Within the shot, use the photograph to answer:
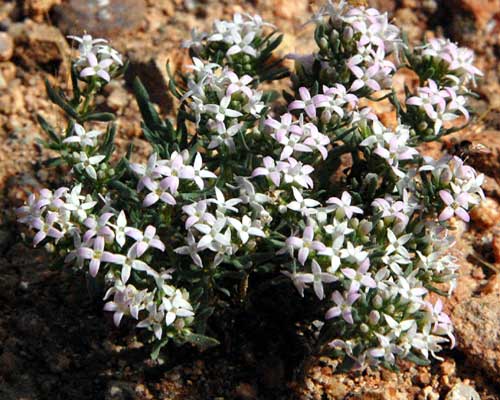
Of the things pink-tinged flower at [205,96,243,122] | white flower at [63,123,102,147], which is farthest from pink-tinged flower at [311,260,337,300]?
white flower at [63,123,102,147]

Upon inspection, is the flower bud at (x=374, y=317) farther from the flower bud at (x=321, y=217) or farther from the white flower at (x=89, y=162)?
the white flower at (x=89, y=162)

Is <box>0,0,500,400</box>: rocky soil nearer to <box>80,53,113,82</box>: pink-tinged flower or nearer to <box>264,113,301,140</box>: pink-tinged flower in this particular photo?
<box>80,53,113,82</box>: pink-tinged flower

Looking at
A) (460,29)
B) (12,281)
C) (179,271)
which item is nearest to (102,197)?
(179,271)

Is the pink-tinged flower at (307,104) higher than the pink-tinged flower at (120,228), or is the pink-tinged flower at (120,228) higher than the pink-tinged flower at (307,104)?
the pink-tinged flower at (307,104)

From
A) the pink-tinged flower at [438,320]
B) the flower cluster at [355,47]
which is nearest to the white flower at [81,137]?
the flower cluster at [355,47]

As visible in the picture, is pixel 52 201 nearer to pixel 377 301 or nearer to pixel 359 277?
pixel 359 277

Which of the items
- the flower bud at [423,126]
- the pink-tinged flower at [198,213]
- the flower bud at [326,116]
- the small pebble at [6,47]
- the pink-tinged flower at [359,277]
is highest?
the flower bud at [423,126]

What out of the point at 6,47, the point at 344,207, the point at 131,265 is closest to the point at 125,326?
the point at 131,265

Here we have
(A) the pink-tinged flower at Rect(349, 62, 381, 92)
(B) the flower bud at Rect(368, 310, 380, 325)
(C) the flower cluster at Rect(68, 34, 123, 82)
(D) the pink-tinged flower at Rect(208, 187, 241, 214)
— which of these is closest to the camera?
(B) the flower bud at Rect(368, 310, 380, 325)
